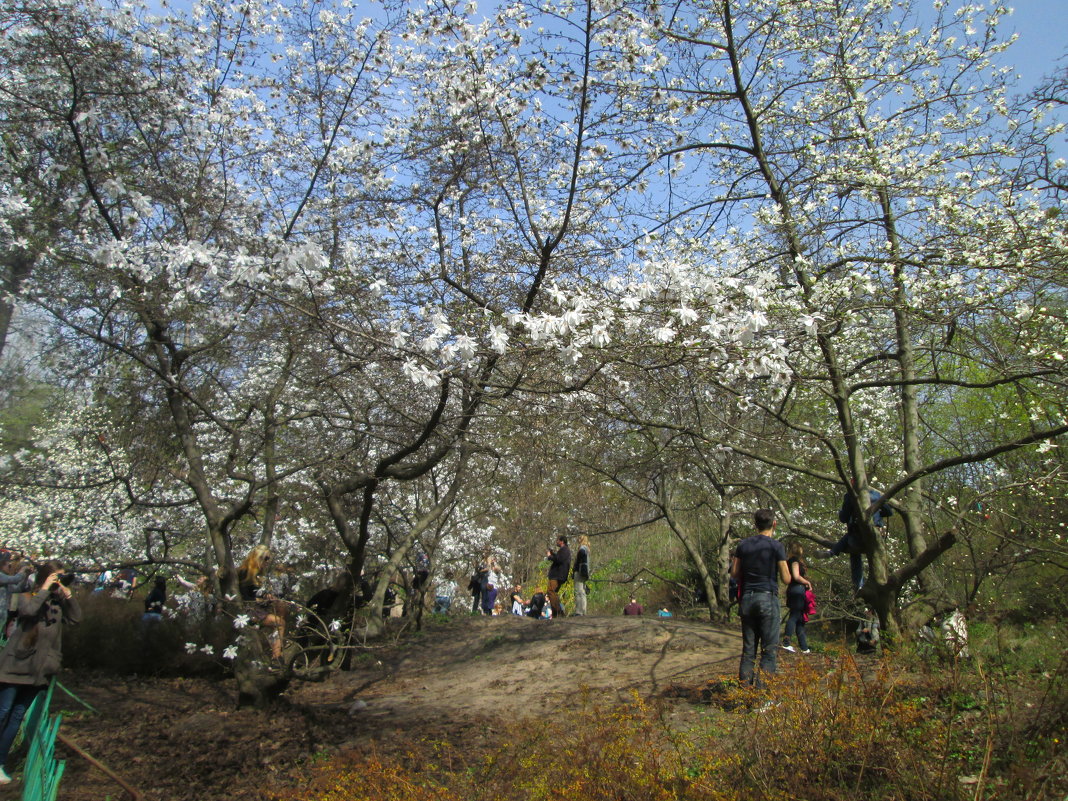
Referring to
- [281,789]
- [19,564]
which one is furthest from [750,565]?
[19,564]

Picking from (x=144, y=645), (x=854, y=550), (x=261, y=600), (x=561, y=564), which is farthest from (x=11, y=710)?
(x=561, y=564)

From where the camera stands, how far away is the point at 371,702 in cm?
745

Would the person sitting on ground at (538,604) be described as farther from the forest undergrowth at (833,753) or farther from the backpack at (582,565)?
the forest undergrowth at (833,753)

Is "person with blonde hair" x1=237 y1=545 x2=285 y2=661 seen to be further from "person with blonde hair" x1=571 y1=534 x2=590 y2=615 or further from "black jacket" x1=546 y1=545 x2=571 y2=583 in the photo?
"black jacket" x1=546 y1=545 x2=571 y2=583

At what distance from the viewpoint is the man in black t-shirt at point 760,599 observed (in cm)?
503

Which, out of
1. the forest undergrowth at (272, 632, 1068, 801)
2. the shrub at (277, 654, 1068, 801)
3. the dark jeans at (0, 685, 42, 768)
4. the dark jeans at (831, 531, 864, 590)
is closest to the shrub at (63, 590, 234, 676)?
the dark jeans at (0, 685, 42, 768)

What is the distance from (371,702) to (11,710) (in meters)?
3.23

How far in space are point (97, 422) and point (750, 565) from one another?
8.73 metres

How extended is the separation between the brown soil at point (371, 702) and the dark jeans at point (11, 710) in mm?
480

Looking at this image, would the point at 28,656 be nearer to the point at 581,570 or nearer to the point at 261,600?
the point at 261,600

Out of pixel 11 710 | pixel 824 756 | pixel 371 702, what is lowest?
pixel 371 702

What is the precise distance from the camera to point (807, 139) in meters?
8.04

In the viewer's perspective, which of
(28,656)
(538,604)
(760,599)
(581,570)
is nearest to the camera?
(760,599)

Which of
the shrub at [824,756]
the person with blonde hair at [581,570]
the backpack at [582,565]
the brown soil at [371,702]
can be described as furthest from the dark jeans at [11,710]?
the backpack at [582,565]
